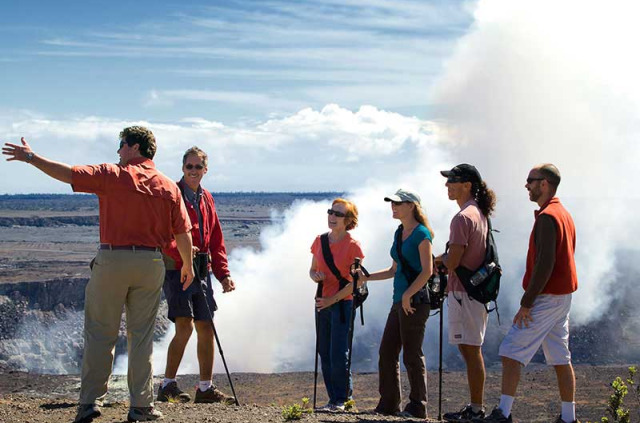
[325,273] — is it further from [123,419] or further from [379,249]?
[379,249]

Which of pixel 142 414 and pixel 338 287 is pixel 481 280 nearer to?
pixel 338 287

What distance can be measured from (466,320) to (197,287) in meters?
2.25

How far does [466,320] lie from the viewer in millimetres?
5840

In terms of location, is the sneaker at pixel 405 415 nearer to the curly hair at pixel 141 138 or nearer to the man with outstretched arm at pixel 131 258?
the man with outstretched arm at pixel 131 258

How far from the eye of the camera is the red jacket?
6684 millimetres

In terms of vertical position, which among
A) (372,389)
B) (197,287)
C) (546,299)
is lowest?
(372,389)

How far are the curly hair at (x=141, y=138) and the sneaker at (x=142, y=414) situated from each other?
1.73 meters

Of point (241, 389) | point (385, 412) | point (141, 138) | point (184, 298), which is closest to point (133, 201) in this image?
point (141, 138)

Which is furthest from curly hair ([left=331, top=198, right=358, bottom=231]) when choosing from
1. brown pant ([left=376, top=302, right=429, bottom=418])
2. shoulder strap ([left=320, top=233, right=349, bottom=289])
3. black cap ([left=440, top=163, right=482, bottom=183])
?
black cap ([left=440, top=163, right=482, bottom=183])

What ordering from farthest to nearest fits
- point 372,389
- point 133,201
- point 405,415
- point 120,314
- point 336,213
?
point 372,389
point 336,213
point 405,415
point 120,314
point 133,201

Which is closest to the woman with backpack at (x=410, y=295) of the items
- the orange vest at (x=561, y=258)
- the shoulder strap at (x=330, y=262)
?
the shoulder strap at (x=330, y=262)

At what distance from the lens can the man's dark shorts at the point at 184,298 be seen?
6668mm

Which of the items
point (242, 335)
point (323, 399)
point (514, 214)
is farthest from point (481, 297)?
point (514, 214)

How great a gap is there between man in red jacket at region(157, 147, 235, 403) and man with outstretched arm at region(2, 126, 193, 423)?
1069 millimetres
